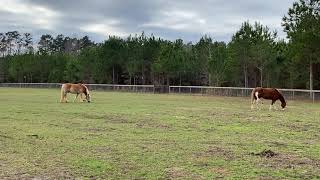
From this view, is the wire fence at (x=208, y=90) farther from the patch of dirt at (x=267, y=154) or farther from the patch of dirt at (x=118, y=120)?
the patch of dirt at (x=267, y=154)

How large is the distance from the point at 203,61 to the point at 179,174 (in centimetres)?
5845

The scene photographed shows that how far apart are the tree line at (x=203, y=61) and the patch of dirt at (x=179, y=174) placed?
35.5 meters

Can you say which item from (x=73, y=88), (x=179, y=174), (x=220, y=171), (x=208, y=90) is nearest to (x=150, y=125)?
(x=220, y=171)

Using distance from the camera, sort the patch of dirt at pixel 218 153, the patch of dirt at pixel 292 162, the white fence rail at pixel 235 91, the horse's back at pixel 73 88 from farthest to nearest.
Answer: the white fence rail at pixel 235 91 → the horse's back at pixel 73 88 → the patch of dirt at pixel 218 153 → the patch of dirt at pixel 292 162

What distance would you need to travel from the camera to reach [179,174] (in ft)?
28.1

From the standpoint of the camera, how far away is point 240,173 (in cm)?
864

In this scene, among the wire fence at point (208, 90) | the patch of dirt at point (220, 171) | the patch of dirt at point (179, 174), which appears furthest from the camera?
the wire fence at point (208, 90)

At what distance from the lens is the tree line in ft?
146

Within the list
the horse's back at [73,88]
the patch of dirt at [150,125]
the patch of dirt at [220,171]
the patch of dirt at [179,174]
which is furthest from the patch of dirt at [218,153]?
the horse's back at [73,88]

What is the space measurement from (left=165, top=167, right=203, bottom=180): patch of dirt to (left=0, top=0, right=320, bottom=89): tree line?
116ft

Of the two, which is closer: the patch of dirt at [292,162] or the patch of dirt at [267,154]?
the patch of dirt at [292,162]

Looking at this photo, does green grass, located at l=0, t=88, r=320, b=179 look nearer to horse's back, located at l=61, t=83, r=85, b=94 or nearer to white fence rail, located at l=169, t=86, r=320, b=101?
horse's back, located at l=61, t=83, r=85, b=94

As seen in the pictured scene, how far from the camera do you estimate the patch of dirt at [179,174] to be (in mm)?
8312

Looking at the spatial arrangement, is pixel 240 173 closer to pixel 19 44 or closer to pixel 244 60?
pixel 244 60
